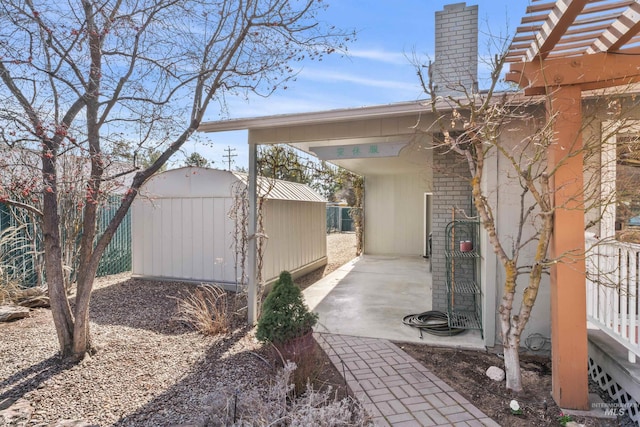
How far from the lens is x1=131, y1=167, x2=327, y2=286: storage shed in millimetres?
7062

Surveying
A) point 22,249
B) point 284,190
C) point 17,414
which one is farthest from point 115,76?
point 22,249

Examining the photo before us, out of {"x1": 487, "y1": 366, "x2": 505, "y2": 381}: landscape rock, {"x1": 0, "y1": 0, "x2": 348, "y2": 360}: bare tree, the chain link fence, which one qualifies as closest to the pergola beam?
{"x1": 0, "y1": 0, "x2": 348, "y2": 360}: bare tree

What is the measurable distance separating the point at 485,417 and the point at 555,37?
294 centimetres

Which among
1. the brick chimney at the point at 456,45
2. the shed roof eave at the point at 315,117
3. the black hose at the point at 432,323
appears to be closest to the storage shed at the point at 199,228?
the shed roof eave at the point at 315,117

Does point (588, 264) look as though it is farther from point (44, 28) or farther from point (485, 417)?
point (44, 28)

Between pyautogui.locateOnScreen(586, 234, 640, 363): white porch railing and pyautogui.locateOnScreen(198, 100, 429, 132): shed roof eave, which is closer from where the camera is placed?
pyautogui.locateOnScreen(586, 234, 640, 363): white porch railing

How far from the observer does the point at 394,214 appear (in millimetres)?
11305

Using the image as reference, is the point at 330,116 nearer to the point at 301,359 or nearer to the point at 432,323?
the point at 301,359

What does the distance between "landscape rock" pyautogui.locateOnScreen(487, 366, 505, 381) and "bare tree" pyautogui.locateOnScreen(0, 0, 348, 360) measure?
3.83m

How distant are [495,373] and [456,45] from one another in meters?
4.71

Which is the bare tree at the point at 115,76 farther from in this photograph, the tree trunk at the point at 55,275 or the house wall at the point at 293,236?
the house wall at the point at 293,236

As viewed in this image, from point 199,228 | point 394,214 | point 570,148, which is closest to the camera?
point 570,148

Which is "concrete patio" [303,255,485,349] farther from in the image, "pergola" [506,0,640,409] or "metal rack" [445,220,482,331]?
"pergola" [506,0,640,409]

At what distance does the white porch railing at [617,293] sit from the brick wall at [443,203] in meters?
1.93
